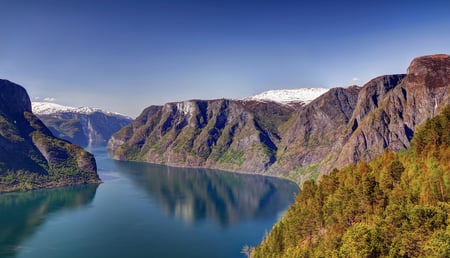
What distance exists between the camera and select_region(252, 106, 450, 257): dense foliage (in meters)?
56.6

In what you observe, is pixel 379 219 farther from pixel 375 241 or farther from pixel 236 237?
pixel 236 237

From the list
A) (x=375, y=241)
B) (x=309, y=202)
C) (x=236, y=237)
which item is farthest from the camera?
(x=236, y=237)

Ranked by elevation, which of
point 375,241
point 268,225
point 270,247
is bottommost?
point 268,225

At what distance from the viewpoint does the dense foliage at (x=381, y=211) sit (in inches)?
2229

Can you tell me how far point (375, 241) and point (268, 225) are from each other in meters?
144

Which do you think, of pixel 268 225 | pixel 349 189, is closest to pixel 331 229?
pixel 349 189

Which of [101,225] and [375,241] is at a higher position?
[375,241]

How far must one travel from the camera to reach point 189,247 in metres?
155

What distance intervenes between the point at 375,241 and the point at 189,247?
10829 cm

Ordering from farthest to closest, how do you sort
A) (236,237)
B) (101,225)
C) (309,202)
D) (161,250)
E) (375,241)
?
(101,225) → (236,237) → (161,250) → (309,202) → (375,241)

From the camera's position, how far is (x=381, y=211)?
73875mm

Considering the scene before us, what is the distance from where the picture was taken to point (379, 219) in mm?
65875

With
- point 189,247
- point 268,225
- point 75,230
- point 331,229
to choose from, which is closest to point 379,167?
point 331,229

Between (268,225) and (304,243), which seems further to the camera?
(268,225)
